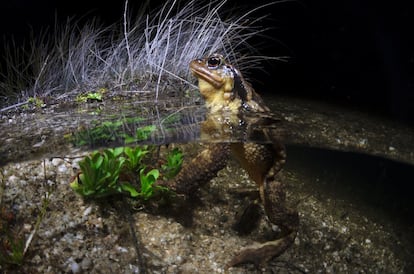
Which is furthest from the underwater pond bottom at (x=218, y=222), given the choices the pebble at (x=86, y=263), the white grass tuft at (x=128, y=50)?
the white grass tuft at (x=128, y=50)

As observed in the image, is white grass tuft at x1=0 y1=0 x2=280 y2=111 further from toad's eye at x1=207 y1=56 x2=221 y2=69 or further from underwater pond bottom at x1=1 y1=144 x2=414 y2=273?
underwater pond bottom at x1=1 y1=144 x2=414 y2=273

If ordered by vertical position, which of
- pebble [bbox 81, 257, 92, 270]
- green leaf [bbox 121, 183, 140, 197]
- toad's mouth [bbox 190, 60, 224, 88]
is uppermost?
toad's mouth [bbox 190, 60, 224, 88]

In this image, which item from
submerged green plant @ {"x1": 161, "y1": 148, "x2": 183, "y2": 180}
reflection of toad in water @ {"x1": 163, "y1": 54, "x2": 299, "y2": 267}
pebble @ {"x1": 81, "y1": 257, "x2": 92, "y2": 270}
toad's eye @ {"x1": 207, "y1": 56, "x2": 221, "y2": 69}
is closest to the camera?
pebble @ {"x1": 81, "y1": 257, "x2": 92, "y2": 270}

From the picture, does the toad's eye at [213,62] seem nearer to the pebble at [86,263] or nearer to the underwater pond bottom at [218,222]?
the underwater pond bottom at [218,222]

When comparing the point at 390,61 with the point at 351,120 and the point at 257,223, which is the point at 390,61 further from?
the point at 257,223

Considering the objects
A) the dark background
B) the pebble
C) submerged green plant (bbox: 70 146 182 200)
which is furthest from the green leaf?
the dark background

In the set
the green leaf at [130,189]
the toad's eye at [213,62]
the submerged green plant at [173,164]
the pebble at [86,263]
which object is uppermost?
the toad's eye at [213,62]

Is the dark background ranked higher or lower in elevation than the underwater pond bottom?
higher

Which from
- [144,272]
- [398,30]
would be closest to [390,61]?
[398,30]
